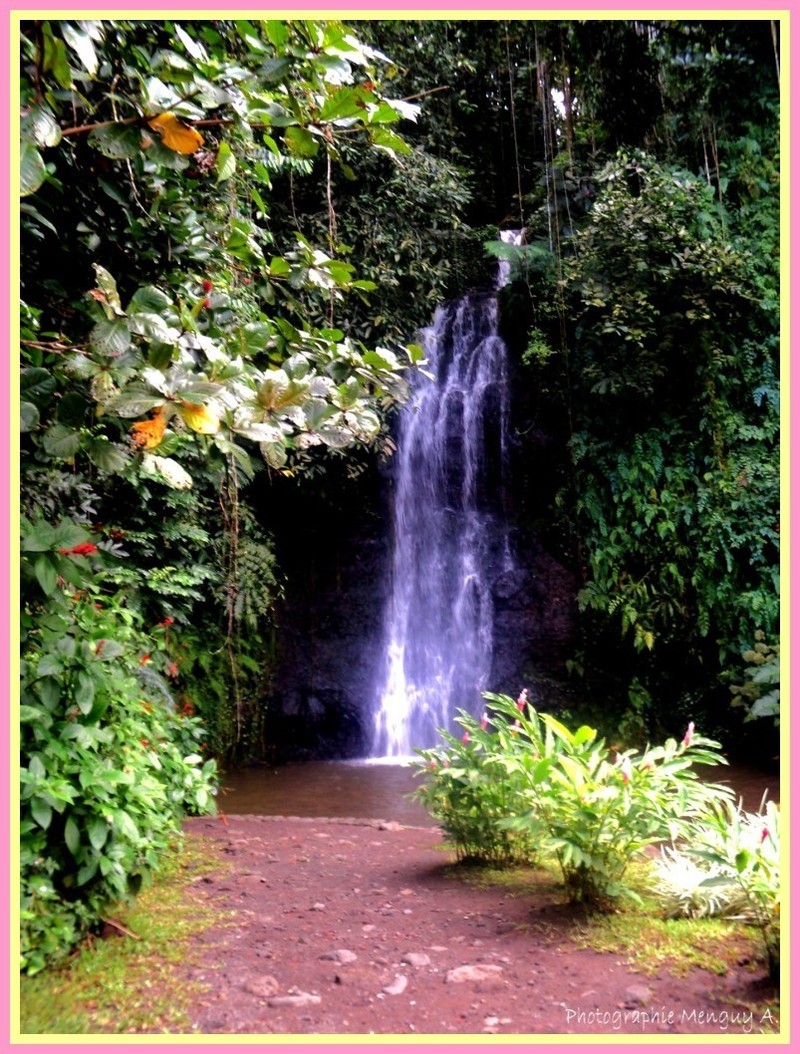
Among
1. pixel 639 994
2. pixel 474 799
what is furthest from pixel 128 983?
pixel 474 799

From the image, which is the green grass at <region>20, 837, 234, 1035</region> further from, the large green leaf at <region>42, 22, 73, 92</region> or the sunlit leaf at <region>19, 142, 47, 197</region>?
the large green leaf at <region>42, 22, 73, 92</region>

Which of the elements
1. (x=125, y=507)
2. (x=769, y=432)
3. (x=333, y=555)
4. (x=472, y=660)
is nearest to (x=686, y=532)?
(x=769, y=432)

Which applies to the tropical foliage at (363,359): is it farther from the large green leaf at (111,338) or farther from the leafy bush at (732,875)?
the leafy bush at (732,875)

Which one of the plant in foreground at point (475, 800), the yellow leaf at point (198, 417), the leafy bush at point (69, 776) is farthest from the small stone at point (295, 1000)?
the yellow leaf at point (198, 417)

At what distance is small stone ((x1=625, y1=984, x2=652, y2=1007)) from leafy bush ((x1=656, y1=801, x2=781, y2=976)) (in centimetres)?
44

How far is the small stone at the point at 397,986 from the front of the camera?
2607 millimetres

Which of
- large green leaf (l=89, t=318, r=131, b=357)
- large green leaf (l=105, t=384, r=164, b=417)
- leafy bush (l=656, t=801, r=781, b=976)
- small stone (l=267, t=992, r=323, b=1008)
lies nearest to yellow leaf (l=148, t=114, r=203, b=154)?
large green leaf (l=89, t=318, r=131, b=357)

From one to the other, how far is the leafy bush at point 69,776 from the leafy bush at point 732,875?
208 centimetres

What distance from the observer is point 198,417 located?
7.56 feet

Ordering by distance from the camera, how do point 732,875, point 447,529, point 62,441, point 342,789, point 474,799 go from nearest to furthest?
point 62,441, point 732,875, point 474,799, point 342,789, point 447,529

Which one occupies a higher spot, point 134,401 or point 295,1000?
point 134,401

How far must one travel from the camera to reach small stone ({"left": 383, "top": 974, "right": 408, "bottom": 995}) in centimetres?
261

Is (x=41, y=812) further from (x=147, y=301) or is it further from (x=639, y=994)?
(x=639, y=994)

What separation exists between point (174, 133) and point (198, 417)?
0.87 meters
